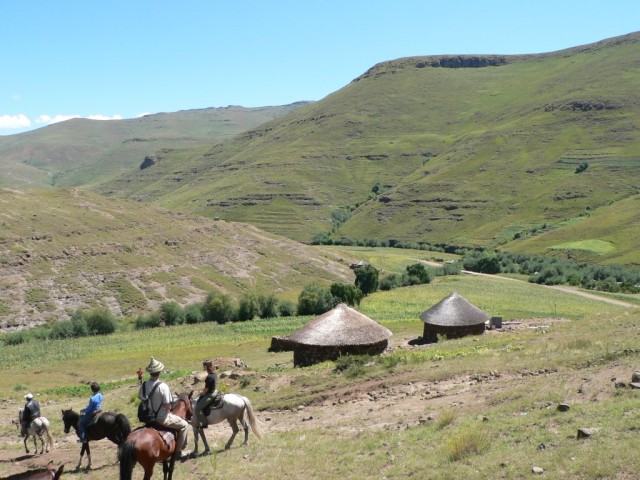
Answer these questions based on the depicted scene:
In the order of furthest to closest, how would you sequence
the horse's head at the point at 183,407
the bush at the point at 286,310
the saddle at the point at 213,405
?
the bush at the point at 286,310 → the saddle at the point at 213,405 → the horse's head at the point at 183,407

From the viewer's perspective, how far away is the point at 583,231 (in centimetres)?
12156

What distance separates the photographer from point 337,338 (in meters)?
32.5

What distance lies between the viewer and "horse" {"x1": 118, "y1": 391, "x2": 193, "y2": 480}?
11617 mm

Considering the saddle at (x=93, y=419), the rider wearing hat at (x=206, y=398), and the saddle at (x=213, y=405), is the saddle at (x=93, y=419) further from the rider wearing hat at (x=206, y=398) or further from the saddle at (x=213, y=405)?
the saddle at (x=213, y=405)

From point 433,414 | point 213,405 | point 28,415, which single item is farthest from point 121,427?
point 433,414

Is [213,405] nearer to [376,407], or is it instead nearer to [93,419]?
[93,419]

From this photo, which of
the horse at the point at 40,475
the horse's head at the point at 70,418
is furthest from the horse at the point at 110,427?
the horse at the point at 40,475

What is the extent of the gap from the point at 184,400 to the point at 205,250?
257ft

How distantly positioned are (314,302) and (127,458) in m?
57.3

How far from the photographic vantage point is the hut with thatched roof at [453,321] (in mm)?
39875

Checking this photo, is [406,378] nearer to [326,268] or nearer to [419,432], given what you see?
[419,432]

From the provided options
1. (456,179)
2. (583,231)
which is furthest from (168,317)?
(456,179)

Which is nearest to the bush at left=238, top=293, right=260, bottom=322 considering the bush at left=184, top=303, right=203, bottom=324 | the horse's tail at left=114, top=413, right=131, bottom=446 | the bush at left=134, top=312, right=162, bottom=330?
the bush at left=184, top=303, right=203, bottom=324

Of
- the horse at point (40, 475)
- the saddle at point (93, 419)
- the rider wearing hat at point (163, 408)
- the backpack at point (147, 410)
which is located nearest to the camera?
the horse at point (40, 475)
